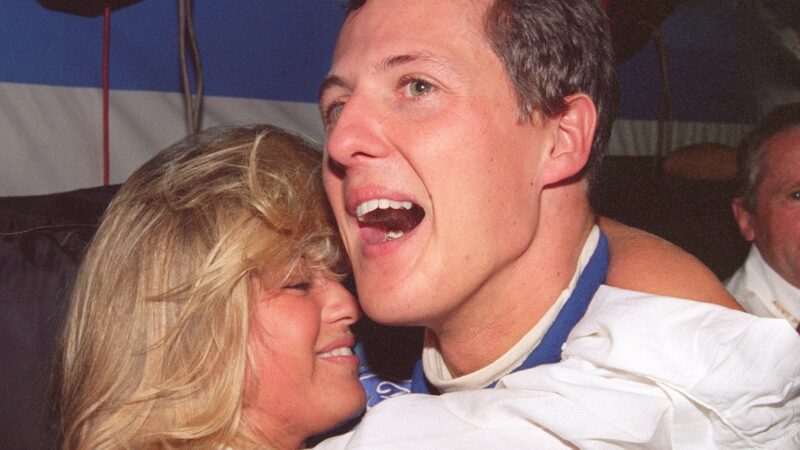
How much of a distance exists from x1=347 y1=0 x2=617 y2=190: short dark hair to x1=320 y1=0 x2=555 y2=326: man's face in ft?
0.09

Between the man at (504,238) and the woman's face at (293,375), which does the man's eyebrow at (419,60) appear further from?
the woman's face at (293,375)

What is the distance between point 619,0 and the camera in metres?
2.74

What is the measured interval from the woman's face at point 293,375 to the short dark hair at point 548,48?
1.89 ft

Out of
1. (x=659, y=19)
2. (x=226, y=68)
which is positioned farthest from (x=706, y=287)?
(x=659, y=19)

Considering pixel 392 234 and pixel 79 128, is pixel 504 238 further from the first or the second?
pixel 79 128

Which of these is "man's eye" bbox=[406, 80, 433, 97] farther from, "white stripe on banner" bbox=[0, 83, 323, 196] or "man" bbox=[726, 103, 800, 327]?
"man" bbox=[726, 103, 800, 327]

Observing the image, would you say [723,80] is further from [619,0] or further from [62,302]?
[62,302]

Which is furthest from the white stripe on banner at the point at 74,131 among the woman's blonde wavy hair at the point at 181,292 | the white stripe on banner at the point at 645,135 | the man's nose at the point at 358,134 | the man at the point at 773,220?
the white stripe on banner at the point at 645,135

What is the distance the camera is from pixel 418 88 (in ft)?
3.77

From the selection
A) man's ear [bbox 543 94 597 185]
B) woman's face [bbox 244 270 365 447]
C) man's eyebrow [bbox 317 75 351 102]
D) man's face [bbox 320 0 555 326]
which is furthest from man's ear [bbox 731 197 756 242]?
man's eyebrow [bbox 317 75 351 102]

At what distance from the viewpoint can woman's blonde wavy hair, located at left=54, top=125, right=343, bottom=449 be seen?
1269 mm

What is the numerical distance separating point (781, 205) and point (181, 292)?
2.16 m

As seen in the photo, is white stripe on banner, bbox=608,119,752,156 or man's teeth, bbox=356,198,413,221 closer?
man's teeth, bbox=356,198,413,221

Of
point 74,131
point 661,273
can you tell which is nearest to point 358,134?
point 661,273
